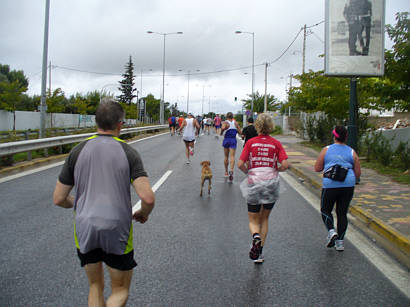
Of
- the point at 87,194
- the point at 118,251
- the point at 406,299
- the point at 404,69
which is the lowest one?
the point at 406,299

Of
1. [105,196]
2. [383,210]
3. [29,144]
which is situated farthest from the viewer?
[29,144]

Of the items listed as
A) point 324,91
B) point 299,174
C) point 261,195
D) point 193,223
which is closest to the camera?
point 261,195

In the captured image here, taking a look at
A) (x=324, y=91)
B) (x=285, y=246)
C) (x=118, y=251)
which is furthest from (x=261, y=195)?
(x=324, y=91)

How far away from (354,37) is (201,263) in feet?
26.8

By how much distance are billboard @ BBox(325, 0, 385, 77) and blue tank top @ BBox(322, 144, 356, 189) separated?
578 centimetres

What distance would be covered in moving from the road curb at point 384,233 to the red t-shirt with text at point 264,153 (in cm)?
196

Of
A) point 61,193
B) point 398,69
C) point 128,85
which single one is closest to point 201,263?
point 61,193

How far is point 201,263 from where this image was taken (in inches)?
178

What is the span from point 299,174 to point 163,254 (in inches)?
306

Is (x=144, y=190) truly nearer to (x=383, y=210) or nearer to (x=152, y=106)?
(x=383, y=210)

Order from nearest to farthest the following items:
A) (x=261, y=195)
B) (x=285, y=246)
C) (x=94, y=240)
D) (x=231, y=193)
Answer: (x=94, y=240) < (x=261, y=195) < (x=285, y=246) < (x=231, y=193)

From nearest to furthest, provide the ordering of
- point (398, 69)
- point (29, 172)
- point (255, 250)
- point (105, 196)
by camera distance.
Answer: point (105, 196), point (255, 250), point (398, 69), point (29, 172)

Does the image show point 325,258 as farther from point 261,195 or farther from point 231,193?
point 231,193

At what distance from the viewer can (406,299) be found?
12.3 ft
